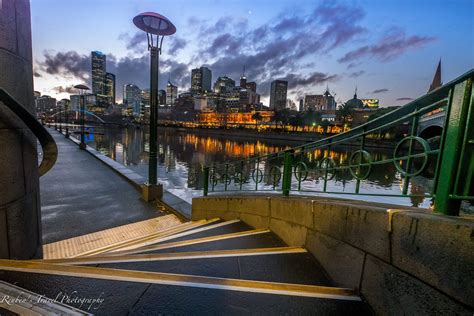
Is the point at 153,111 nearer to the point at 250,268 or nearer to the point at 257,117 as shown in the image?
the point at 250,268

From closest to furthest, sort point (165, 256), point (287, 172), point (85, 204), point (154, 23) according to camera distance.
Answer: point (165, 256)
point (287, 172)
point (85, 204)
point (154, 23)

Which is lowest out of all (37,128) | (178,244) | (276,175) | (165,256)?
(178,244)

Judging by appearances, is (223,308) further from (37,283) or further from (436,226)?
(436,226)

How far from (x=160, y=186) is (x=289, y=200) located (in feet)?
18.6

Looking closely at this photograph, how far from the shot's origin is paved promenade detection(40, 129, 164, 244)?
5.44m

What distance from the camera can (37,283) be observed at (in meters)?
1.66

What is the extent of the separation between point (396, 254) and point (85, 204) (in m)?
7.78

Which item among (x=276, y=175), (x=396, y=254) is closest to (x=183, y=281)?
(x=396, y=254)

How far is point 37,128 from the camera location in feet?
8.41

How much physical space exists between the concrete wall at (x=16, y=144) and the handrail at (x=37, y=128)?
0.56ft

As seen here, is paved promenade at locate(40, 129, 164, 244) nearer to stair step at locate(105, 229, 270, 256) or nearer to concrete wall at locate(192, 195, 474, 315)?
stair step at locate(105, 229, 270, 256)

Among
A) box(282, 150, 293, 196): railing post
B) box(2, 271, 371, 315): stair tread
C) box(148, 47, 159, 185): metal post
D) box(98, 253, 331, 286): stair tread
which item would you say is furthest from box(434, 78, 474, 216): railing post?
box(148, 47, 159, 185): metal post

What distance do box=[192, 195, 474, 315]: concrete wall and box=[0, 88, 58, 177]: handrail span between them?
10.6 ft

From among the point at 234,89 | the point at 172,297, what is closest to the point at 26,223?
the point at 172,297
